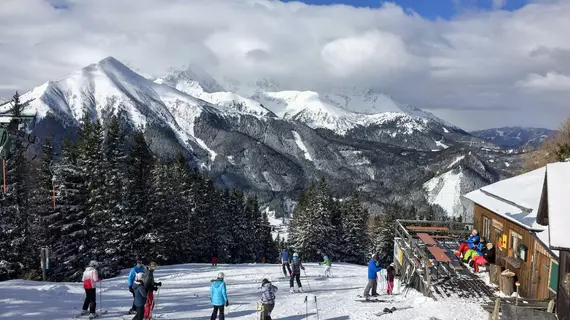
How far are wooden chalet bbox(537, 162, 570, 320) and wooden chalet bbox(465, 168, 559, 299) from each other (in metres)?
0.74

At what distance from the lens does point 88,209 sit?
32.7 m

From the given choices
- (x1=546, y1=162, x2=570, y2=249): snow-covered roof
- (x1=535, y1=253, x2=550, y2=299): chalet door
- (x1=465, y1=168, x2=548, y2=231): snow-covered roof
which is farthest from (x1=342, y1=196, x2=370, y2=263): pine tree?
(x1=546, y1=162, x2=570, y2=249): snow-covered roof

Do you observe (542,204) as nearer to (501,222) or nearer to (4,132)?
(501,222)

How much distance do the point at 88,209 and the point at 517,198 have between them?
2689 cm

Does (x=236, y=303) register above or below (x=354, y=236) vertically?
above

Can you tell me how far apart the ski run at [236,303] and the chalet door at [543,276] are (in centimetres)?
205

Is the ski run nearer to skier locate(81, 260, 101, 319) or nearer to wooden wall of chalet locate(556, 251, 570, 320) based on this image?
skier locate(81, 260, 101, 319)

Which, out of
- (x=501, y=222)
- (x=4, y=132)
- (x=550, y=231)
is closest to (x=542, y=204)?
(x=550, y=231)

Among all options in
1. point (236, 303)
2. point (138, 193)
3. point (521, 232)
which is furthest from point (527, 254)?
point (138, 193)

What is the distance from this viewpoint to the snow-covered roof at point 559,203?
11367 mm

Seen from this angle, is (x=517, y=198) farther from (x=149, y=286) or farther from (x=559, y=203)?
(x=149, y=286)

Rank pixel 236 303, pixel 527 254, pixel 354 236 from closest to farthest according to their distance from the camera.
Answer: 1. pixel 527 254
2. pixel 236 303
3. pixel 354 236

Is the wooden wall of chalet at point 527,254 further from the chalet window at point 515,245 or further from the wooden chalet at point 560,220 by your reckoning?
the wooden chalet at point 560,220

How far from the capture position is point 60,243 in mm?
32219
